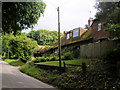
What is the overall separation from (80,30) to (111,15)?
51.2 feet

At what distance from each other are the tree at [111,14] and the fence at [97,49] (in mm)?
4314

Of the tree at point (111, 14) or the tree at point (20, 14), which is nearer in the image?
the tree at point (20, 14)

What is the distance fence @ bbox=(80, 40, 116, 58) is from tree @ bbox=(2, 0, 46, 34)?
827cm

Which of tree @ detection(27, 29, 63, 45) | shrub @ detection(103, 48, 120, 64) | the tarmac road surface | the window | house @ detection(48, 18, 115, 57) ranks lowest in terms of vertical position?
the tarmac road surface

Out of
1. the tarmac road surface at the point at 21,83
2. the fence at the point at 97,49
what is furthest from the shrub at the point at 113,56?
the tarmac road surface at the point at 21,83

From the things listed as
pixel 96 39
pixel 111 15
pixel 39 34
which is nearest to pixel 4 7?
pixel 111 15

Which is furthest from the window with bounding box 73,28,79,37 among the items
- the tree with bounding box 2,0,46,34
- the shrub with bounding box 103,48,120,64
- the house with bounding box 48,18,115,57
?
the tree with bounding box 2,0,46,34

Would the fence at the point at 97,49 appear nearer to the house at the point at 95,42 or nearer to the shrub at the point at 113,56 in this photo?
the house at the point at 95,42

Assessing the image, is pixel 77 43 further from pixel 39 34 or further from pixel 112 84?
pixel 39 34

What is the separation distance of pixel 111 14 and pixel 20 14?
18.5 feet

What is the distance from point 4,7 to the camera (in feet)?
20.8

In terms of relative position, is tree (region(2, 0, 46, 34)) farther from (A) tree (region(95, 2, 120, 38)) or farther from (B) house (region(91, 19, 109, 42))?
(B) house (region(91, 19, 109, 42))

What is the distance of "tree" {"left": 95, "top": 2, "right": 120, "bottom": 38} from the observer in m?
8.16

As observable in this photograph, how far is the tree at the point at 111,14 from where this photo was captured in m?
8.16
